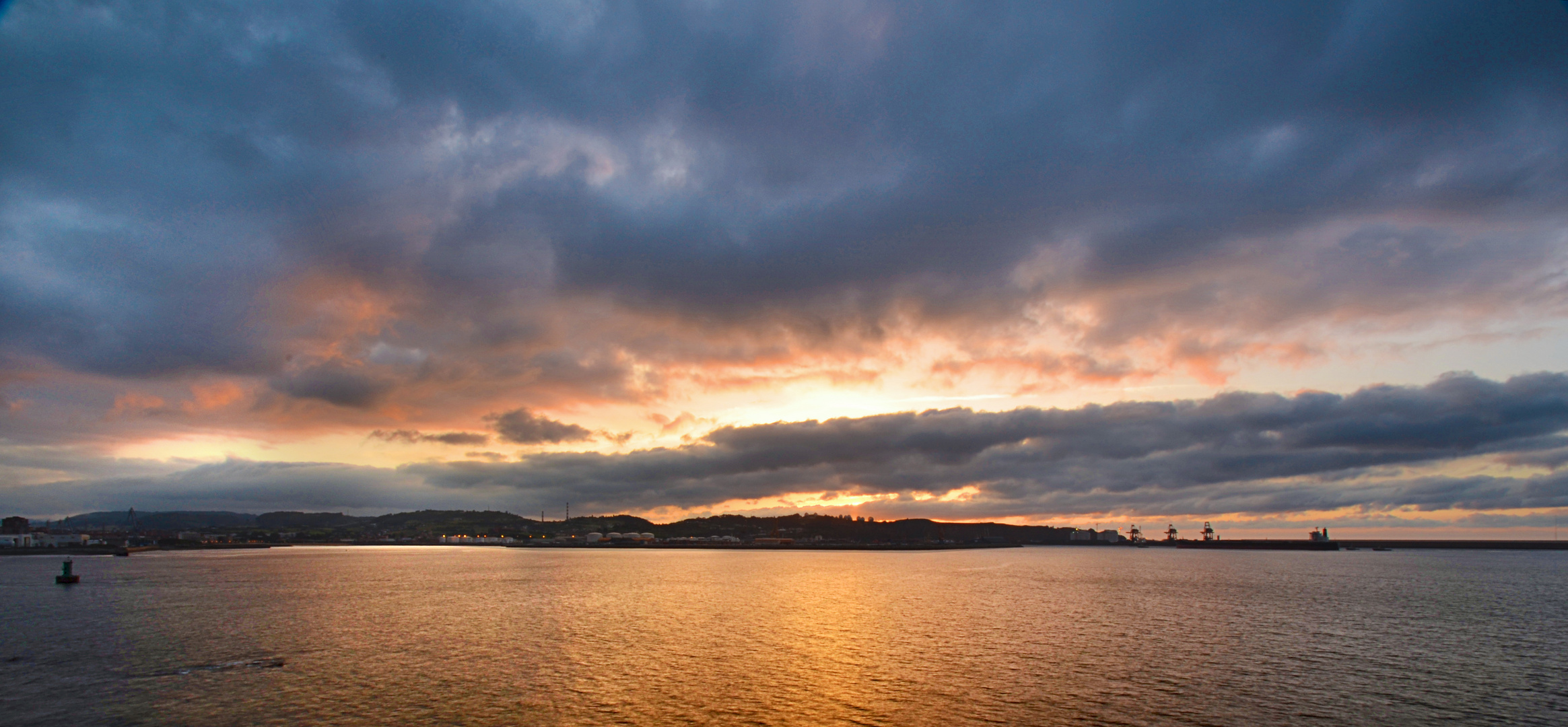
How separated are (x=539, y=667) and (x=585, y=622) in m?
22.7

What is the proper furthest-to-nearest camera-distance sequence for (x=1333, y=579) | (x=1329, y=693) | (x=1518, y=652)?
(x=1333, y=579) < (x=1518, y=652) < (x=1329, y=693)

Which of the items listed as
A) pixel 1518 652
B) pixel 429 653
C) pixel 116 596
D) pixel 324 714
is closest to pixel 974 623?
pixel 1518 652

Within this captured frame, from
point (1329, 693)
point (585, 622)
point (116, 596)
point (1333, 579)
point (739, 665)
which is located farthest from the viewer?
point (1333, 579)

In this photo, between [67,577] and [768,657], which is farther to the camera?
[67,577]

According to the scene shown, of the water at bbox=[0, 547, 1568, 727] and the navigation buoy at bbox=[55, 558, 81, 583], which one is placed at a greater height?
the water at bbox=[0, 547, 1568, 727]

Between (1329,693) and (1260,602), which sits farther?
(1260,602)

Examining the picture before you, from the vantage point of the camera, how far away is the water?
38.5m

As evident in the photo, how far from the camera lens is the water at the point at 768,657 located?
126ft

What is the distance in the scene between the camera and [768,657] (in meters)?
53.1

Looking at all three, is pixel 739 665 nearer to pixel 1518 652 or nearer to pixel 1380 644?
pixel 1380 644

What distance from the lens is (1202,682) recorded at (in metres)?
45.4

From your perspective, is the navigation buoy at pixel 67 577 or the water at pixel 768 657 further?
the navigation buoy at pixel 67 577

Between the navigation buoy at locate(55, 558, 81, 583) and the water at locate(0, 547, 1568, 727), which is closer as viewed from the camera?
the water at locate(0, 547, 1568, 727)

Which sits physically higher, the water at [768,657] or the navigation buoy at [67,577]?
the water at [768,657]
